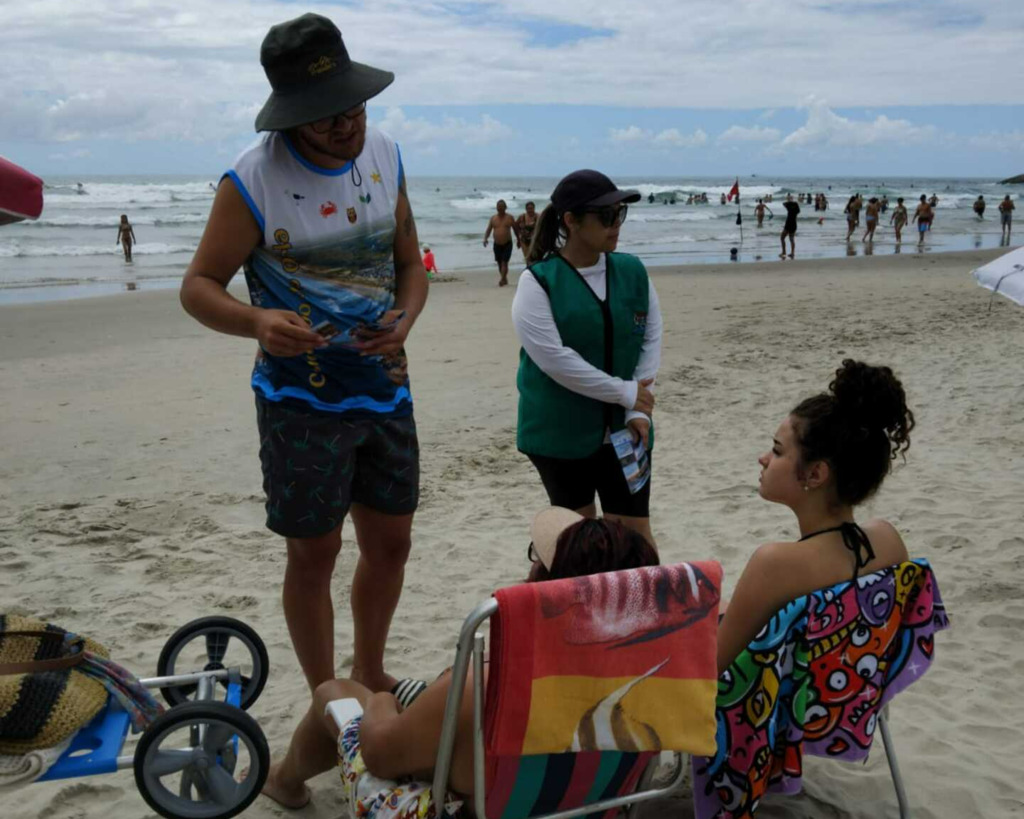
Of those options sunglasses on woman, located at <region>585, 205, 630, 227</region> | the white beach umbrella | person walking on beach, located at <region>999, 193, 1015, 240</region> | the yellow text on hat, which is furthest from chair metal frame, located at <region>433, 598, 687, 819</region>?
person walking on beach, located at <region>999, 193, 1015, 240</region>

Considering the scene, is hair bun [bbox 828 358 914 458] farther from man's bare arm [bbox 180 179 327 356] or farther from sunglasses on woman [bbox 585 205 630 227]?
man's bare arm [bbox 180 179 327 356]

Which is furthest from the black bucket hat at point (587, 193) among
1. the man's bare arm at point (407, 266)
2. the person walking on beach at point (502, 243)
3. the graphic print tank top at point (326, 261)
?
the person walking on beach at point (502, 243)

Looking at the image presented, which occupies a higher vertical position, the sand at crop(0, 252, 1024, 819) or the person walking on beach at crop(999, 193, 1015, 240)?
the person walking on beach at crop(999, 193, 1015, 240)

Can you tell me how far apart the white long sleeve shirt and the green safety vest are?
0.03 m

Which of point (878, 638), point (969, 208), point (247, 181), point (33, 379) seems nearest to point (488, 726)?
point (878, 638)

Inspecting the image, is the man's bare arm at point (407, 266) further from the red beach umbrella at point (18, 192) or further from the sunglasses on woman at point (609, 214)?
the red beach umbrella at point (18, 192)

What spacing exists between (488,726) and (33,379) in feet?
28.8

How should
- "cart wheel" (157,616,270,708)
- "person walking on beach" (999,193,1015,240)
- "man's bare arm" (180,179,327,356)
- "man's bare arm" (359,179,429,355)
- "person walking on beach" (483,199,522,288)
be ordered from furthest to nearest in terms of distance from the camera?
1. "person walking on beach" (999,193,1015,240)
2. "person walking on beach" (483,199,522,288)
3. "cart wheel" (157,616,270,708)
4. "man's bare arm" (359,179,429,355)
5. "man's bare arm" (180,179,327,356)

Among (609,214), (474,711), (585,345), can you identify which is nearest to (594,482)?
(585,345)

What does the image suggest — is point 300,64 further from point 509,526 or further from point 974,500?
point 974,500

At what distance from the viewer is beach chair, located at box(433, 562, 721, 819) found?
1.89 metres

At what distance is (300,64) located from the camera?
98.6 inches

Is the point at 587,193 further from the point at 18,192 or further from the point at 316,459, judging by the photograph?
the point at 18,192

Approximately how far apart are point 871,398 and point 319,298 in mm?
1384
